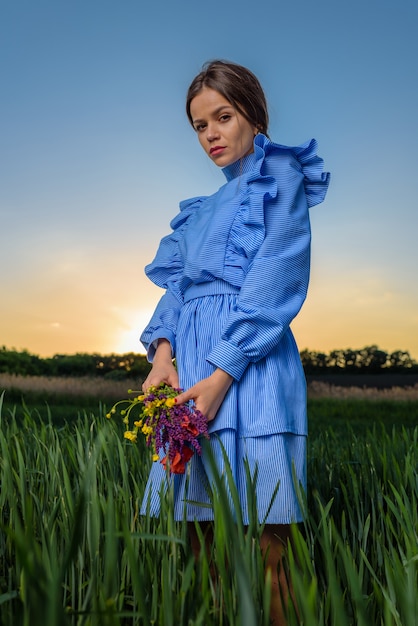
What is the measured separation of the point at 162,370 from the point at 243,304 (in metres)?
0.30

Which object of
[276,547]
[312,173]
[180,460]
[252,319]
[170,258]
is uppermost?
[312,173]

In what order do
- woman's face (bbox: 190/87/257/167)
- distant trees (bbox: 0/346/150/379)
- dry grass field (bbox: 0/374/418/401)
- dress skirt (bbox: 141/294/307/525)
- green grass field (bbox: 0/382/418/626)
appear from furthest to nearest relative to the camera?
distant trees (bbox: 0/346/150/379) → dry grass field (bbox: 0/374/418/401) → woman's face (bbox: 190/87/257/167) → dress skirt (bbox: 141/294/307/525) → green grass field (bbox: 0/382/418/626)

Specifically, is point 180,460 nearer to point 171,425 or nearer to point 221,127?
point 171,425

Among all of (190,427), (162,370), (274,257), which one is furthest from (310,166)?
(190,427)

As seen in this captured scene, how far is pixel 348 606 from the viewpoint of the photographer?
1.50 m

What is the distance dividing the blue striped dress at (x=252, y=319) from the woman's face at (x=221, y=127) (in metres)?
0.05

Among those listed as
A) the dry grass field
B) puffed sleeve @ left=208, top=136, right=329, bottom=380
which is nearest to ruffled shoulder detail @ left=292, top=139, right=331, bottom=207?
puffed sleeve @ left=208, top=136, right=329, bottom=380

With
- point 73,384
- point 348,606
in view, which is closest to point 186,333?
point 348,606

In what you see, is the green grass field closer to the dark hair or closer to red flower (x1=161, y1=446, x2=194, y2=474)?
red flower (x1=161, y1=446, x2=194, y2=474)

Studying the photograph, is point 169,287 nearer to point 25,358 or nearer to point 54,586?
point 54,586

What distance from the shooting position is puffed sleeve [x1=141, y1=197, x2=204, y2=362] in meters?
1.79

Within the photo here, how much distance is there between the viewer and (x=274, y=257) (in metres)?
1.58

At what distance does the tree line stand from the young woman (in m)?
4.97

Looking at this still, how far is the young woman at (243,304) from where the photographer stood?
1.51 meters
